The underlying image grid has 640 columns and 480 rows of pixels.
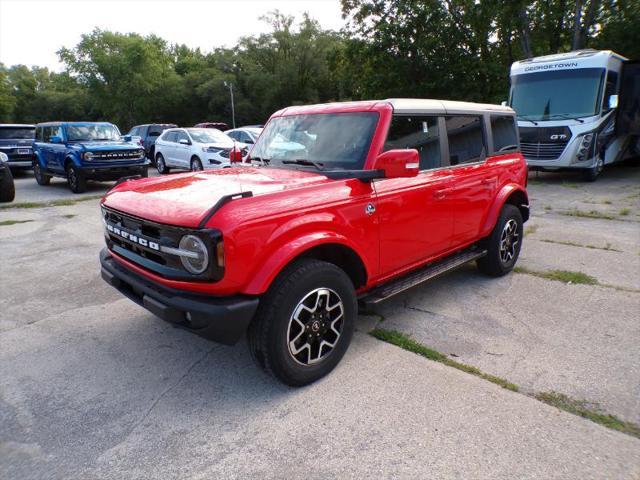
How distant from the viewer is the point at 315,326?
3.02m

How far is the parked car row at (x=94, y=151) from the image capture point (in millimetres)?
12008

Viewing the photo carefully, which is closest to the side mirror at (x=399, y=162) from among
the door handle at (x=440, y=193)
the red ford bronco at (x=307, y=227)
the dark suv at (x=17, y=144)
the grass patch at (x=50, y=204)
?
the red ford bronco at (x=307, y=227)

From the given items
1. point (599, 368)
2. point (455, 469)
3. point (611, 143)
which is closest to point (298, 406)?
point (455, 469)

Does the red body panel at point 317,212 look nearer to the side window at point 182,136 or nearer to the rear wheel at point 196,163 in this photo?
the rear wheel at point 196,163

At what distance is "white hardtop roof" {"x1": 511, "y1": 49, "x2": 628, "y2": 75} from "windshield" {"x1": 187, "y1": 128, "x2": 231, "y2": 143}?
9582 millimetres

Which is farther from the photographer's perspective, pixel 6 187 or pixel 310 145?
pixel 6 187

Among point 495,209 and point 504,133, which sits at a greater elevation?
point 504,133

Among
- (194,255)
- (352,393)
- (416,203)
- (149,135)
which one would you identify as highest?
(149,135)

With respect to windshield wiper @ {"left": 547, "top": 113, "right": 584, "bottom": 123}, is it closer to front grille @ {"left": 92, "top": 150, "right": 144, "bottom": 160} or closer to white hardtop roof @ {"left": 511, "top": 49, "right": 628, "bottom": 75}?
white hardtop roof @ {"left": 511, "top": 49, "right": 628, "bottom": 75}

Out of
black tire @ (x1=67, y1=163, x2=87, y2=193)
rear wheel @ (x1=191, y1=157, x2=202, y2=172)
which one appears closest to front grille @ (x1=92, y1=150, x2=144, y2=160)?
black tire @ (x1=67, y1=163, x2=87, y2=193)

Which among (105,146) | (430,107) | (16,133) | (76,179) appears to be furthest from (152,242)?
(16,133)

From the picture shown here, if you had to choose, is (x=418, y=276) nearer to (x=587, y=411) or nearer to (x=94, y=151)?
(x=587, y=411)

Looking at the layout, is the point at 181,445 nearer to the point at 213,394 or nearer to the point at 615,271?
the point at 213,394

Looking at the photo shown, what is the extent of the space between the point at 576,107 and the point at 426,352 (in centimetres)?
1105
